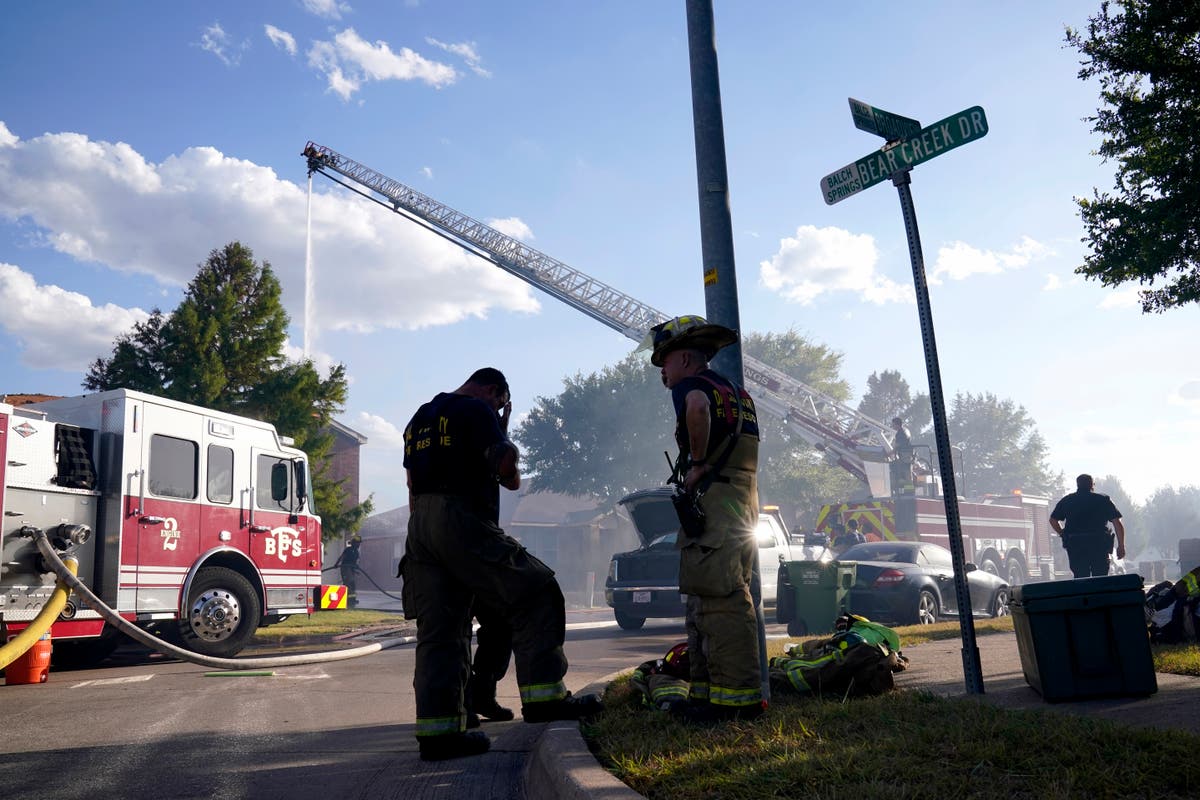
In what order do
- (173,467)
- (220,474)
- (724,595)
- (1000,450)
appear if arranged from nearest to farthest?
(724,595) < (173,467) < (220,474) < (1000,450)

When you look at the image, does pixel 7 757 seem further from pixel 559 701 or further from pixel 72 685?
pixel 72 685

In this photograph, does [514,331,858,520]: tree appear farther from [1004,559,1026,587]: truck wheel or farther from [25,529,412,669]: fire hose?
[25,529,412,669]: fire hose

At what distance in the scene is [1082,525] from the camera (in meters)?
10.4

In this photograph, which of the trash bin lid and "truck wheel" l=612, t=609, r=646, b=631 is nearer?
the trash bin lid

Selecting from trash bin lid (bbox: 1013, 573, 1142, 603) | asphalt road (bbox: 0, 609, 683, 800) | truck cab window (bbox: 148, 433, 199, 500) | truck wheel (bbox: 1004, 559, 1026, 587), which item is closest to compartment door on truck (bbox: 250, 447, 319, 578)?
truck cab window (bbox: 148, 433, 199, 500)

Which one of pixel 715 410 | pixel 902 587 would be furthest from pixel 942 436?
pixel 902 587

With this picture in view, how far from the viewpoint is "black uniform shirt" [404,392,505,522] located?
4.38 meters

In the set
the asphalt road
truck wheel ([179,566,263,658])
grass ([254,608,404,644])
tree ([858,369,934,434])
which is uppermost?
tree ([858,369,934,434])

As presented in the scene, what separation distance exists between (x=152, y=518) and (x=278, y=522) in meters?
1.84

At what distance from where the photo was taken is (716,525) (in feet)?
13.8

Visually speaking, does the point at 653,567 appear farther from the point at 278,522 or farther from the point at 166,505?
the point at 166,505

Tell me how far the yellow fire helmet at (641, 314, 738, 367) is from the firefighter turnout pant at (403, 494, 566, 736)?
1158 millimetres

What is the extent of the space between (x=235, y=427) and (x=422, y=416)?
277 inches

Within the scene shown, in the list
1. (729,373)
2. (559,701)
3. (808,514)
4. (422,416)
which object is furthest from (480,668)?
(808,514)
